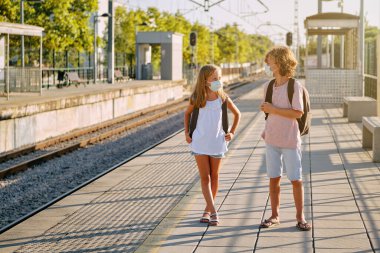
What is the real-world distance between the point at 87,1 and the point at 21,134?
19763mm

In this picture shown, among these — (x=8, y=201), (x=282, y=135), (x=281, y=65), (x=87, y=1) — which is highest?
(x=87, y=1)

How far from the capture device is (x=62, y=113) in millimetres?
22031

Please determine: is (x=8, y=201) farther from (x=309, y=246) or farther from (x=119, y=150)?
(x=119, y=150)

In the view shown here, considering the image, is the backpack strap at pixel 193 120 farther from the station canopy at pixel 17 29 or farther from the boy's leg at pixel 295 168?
the station canopy at pixel 17 29

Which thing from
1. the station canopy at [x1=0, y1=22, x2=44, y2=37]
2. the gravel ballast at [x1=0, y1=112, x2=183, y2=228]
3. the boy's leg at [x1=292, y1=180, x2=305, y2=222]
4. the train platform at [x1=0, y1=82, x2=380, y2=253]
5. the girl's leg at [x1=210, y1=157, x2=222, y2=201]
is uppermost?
the station canopy at [x1=0, y1=22, x2=44, y2=37]

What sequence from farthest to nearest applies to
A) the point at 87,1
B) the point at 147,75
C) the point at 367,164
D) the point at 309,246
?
the point at 147,75 → the point at 87,1 → the point at 367,164 → the point at 309,246

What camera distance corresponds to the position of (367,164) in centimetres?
1309

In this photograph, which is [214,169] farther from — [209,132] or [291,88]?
[291,88]

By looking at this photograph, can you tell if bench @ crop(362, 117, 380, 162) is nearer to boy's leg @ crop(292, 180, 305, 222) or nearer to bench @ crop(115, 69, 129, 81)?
boy's leg @ crop(292, 180, 305, 222)

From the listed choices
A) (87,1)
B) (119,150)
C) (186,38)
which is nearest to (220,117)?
(119,150)

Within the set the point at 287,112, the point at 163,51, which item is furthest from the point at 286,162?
the point at 163,51

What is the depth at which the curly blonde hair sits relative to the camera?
7.61 meters

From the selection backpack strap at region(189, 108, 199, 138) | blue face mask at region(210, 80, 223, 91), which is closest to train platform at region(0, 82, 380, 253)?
backpack strap at region(189, 108, 199, 138)

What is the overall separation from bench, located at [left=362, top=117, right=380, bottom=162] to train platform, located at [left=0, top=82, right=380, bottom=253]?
181 mm
